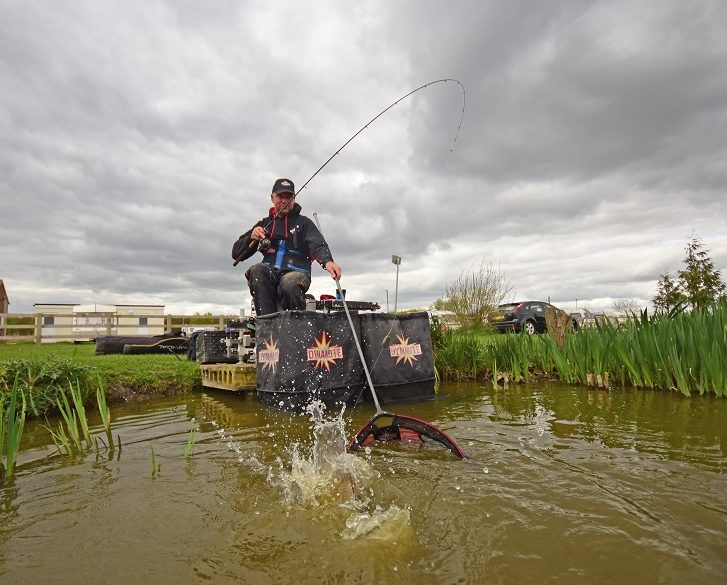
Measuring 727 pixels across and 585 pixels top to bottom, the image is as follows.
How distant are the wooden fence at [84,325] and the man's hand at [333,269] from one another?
14142 millimetres

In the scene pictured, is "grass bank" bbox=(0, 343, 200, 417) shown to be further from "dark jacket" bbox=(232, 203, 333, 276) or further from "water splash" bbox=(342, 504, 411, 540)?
"water splash" bbox=(342, 504, 411, 540)

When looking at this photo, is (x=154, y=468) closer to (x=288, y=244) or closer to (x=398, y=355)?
(x=398, y=355)

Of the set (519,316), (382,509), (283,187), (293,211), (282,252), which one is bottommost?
(382,509)

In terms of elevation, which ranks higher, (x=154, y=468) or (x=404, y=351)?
(x=404, y=351)

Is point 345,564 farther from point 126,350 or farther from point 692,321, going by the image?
point 126,350

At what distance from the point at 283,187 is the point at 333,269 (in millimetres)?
1274

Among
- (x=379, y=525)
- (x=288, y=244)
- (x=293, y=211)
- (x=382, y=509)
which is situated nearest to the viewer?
(x=379, y=525)

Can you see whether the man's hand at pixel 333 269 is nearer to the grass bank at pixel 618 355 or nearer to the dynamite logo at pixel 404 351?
the dynamite logo at pixel 404 351

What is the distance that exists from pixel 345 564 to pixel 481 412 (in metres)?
2.82

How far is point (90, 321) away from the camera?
20.8m

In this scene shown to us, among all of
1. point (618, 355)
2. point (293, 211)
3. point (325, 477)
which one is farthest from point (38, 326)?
point (618, 355)

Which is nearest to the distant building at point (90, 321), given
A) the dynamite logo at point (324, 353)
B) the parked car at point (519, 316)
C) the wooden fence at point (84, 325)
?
the wooden fence at point (84, 325)

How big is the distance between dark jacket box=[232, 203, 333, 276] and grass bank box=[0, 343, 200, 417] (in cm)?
195

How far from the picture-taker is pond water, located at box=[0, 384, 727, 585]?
1.41 metres
